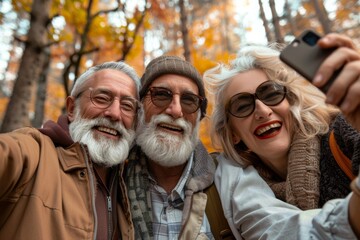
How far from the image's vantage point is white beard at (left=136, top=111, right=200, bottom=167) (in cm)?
250

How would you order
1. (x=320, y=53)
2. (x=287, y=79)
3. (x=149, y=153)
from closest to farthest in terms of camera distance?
1. (x=320, y=53)
2. (x=287, y=79)
3. (x=149, y=153)

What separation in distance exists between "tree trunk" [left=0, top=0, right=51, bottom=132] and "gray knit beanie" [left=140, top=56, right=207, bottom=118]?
215cm

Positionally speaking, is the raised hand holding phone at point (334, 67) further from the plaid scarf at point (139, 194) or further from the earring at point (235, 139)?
the plaid scarf at point (139, 194)

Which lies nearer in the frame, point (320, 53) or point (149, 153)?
point (320, 53)

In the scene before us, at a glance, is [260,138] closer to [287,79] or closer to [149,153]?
[287,79]

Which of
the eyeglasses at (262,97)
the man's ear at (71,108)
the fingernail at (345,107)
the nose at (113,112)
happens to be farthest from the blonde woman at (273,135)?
the man's ear at (71,108)

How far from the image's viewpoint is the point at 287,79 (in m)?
2.32

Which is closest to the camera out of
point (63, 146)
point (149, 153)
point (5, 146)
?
point (5, 146)

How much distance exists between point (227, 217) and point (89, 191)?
99cm

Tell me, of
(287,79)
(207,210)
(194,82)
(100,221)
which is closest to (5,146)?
(100,221)

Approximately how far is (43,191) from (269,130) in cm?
165

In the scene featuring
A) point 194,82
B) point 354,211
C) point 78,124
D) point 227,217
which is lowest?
point 227,217

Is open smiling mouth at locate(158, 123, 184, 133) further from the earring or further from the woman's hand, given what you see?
the woman's hand

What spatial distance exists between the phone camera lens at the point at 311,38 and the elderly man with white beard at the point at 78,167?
5.18 ft
